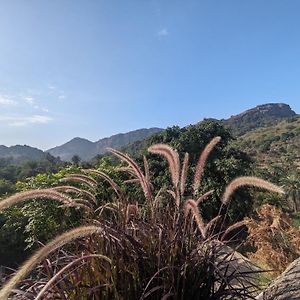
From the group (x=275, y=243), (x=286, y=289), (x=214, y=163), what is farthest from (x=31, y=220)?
(x=286, y=289)

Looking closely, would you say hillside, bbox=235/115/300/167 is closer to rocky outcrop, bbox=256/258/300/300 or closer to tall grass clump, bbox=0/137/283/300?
rocky outcrop, bbox=256/258/300/300

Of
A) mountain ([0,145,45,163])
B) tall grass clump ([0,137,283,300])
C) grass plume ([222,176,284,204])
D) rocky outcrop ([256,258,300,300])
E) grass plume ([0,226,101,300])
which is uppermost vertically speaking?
mountain ([0,145,45,163])

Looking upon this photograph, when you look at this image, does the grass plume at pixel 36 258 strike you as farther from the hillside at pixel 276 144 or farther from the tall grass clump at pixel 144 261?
the hillside at pixel 276 144

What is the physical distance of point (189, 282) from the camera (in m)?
1.90

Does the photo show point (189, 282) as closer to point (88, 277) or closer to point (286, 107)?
point (88, 277)

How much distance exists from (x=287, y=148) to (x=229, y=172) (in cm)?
5388

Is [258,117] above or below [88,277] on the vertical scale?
above

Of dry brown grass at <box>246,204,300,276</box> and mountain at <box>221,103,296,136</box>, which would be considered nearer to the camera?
dry brown grass at <box>246,204,300,276</box>

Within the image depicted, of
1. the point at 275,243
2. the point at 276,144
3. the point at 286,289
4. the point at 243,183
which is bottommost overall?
the point at 275,243

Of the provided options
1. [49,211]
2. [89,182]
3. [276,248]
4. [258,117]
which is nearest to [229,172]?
[49,211]

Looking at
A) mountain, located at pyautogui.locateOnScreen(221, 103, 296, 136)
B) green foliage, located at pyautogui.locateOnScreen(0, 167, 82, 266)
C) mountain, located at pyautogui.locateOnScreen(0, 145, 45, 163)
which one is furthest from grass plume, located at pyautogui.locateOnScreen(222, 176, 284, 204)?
mountain, located at pyautogui.locateOnScreen(0, 145, 45, 163)

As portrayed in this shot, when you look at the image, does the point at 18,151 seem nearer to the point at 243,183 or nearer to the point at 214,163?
the point at 214,163

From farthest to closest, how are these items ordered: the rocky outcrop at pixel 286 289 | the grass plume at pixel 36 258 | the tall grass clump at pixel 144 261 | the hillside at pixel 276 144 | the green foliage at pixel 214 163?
the hillside at pixel 276 144 < the green foliage at pixel 214 163 < the rocky outcrop at pixel 286 289 < the tall grass clump at pixel 144 261 < the grass plume at pixel 36 258

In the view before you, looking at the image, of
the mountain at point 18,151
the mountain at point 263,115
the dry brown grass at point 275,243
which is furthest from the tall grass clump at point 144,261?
the mountain at point 18,151
